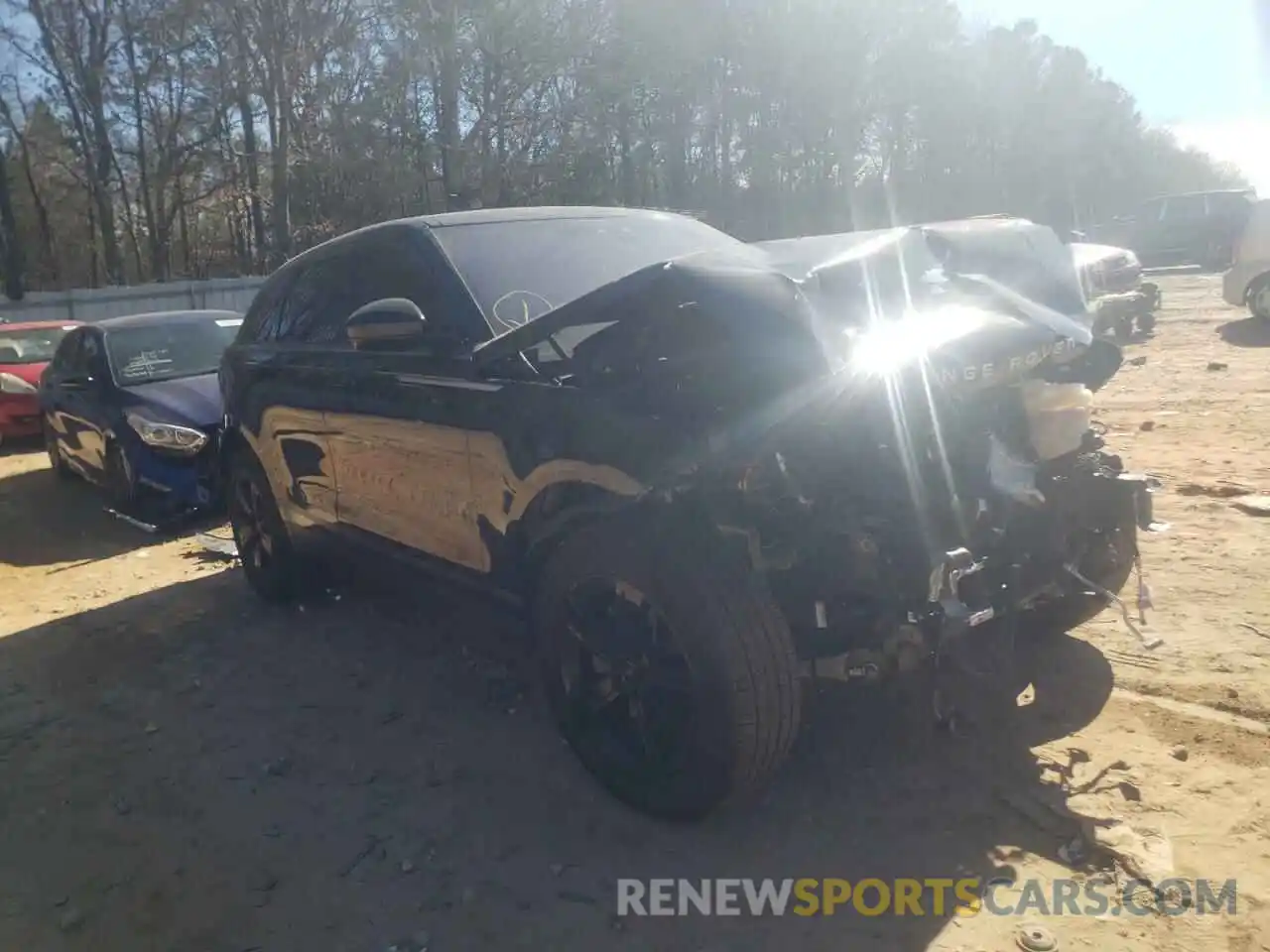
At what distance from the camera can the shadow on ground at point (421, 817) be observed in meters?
2.78

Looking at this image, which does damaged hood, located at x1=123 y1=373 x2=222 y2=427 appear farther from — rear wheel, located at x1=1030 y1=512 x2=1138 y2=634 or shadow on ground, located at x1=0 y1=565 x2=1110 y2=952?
rear wheel, located at x1=1030 y1=512 x2=1138 y2=634

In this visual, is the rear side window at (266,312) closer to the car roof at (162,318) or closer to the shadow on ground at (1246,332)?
the car roof at (162,318)

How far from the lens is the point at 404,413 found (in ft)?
13.0

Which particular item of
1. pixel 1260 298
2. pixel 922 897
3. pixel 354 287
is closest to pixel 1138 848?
pixel 922 897

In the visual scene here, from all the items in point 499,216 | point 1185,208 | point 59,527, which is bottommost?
point 59,527

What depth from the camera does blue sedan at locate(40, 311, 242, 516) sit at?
7227mm

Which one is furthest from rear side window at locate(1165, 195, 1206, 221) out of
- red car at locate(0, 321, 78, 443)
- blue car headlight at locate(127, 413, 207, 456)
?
blue car headlight at locate(127, 413, 207, 456)

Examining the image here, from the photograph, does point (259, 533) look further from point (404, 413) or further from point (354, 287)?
point (404, 413)

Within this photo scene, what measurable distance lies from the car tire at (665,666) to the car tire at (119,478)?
210 inches

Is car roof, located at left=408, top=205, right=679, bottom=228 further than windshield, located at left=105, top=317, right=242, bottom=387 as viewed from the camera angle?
No

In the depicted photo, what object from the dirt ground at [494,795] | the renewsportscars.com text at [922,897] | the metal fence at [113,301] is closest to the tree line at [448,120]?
the metal fence at [113,301]

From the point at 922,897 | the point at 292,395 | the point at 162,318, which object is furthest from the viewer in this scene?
the point at 162,318

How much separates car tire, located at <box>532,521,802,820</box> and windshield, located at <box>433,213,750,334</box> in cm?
109

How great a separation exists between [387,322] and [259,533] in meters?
2.35
